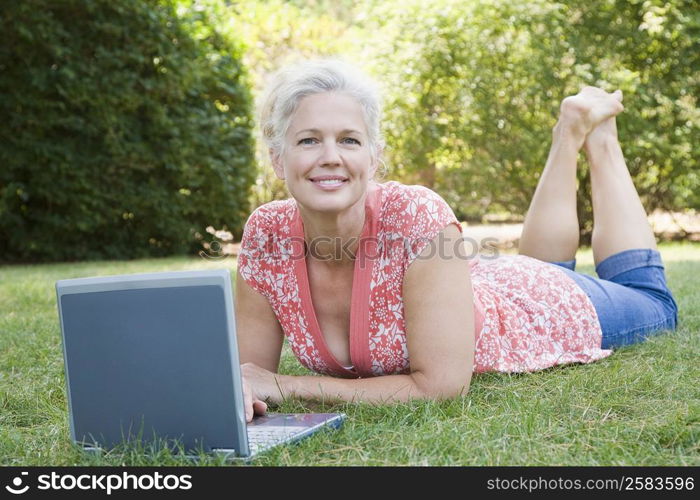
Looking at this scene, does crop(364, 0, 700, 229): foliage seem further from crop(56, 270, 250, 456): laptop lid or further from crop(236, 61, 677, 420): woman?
crop(56, 270, 250, 456): laptop lid

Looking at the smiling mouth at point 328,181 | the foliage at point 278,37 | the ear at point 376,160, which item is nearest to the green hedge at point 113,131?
the foliage at point 278,37

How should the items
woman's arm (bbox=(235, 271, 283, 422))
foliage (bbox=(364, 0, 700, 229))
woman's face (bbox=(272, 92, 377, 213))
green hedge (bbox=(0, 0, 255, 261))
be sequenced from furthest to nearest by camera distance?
foliage (bbox=(364, 0, 700, 229)) → green hedge (bbox=(0, 0, 255, 261)) → woman's arm (bbox=(235, 271, 283, 422)) → woman's face (bbox=(272, 92, 377, 213))

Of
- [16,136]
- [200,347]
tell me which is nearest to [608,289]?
[200,347]

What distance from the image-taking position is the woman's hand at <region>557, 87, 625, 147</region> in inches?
145

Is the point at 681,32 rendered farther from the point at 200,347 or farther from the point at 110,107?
the point at 200,347

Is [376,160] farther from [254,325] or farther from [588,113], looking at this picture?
[588,113]

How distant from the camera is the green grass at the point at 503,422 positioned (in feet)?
5.97

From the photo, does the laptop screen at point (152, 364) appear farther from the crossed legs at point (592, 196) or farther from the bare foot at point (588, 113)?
the bare foot at point (588, 113)

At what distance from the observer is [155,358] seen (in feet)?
5.56

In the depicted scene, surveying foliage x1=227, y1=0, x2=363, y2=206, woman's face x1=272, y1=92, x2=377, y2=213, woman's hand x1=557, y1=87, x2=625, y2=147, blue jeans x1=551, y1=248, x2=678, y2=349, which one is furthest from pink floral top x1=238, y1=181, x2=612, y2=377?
foliage x1=227, y1=0, x2=363, y2=206

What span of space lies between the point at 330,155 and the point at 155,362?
81cm

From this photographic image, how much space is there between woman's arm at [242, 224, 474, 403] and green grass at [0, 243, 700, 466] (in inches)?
2.0

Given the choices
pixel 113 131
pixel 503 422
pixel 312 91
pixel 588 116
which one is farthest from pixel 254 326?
pixel 113 131

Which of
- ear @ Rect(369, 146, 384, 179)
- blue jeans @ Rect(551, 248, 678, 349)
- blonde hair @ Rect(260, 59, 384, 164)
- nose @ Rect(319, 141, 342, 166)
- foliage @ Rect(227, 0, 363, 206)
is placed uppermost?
foliage @ Rect(227, 0, 363, 206)
